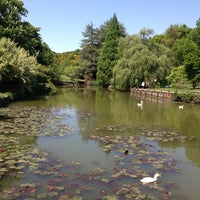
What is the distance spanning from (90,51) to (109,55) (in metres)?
10.2

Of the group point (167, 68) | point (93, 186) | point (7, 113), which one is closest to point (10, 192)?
point (93, 186)

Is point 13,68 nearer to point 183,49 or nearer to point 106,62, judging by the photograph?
point 106,62

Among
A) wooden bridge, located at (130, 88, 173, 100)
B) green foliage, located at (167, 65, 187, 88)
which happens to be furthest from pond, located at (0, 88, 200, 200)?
green foliage, located at (167, 65, 187, 88)

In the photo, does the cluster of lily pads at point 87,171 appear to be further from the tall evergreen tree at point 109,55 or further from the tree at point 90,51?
the tree at point 90,51

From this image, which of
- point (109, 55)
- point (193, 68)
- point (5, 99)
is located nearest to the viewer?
point (5, 99)

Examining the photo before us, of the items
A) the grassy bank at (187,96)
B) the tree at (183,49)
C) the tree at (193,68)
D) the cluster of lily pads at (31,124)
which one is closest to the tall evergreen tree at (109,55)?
the tree at (183,49)

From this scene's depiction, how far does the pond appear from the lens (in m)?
7.42

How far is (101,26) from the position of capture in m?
66.9

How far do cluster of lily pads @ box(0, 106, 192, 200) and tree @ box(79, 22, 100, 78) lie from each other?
50.7m

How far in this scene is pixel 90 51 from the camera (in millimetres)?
64250

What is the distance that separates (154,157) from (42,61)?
123ft

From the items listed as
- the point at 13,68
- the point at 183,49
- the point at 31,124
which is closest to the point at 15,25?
the point at 13,68

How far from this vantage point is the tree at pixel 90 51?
63.7 m

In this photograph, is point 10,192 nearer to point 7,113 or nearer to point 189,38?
point 7,113
